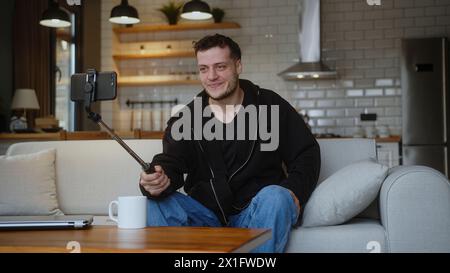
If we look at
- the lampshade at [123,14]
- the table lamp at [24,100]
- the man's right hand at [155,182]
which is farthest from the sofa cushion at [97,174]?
the lampshade at [123,14]

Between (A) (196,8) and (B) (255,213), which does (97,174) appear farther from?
(A) (196,8)

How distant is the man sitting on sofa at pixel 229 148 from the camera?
234 centimetres

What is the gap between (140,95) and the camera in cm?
758

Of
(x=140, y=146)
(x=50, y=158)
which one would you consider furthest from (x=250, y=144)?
(x=50, y=158)

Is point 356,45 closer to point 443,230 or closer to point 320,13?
point 320,13

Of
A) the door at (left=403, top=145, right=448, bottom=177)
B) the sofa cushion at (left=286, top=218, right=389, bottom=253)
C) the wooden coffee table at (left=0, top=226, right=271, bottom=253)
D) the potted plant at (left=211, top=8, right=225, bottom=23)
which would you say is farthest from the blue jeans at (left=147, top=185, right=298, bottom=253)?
the potted plant at (left=211, top=8, right=225, bottom=23)

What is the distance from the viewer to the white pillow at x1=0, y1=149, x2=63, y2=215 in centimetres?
296

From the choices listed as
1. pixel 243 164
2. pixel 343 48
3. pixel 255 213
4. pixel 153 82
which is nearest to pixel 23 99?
pixel 153 82

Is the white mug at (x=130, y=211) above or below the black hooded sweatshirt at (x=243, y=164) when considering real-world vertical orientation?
below

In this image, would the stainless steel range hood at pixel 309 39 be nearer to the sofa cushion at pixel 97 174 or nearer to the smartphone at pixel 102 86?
the sofa cushion at pixel 97 174

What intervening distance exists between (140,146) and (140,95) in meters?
4.59

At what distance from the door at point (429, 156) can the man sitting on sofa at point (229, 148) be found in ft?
13.7

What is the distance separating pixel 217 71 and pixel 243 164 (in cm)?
42

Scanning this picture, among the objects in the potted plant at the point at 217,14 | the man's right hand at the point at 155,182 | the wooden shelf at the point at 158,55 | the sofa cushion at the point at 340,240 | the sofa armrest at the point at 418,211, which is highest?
the potted plant at the point at 217,14
